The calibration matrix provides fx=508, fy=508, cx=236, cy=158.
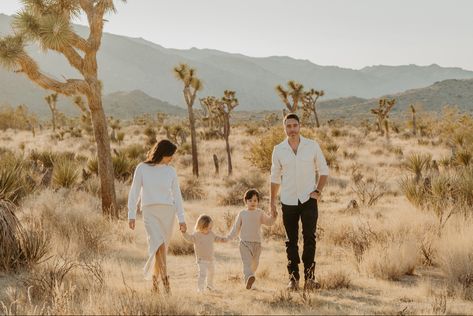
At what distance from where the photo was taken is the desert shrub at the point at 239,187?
41.5 feet

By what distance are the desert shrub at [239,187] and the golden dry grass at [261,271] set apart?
1381mm

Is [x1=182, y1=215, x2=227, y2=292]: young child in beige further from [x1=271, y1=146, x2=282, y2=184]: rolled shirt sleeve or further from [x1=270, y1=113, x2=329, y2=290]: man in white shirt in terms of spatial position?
[x1=271, y1=146, x2=282, y2=184]: rolled shirt sleeve

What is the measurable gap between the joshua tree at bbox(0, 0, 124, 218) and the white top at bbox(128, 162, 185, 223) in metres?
4.54

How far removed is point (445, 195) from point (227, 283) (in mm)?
5039

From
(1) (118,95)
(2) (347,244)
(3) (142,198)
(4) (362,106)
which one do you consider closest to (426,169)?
(2) (347,244)

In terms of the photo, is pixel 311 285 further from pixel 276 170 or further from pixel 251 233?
pixel 276 170

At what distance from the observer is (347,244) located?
25.1 feet

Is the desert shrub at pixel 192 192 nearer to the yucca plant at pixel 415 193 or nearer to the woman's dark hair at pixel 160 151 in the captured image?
the yucca plant at pixel 415 193

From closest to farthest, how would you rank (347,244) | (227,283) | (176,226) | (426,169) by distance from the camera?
(227,283), (347,244), (176,226), (426,169)

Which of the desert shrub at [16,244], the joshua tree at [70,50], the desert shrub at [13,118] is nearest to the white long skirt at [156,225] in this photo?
the desert shrub at [16,244]

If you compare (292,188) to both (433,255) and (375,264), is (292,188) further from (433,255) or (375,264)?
(433,255)

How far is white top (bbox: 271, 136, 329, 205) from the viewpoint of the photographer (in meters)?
5.46

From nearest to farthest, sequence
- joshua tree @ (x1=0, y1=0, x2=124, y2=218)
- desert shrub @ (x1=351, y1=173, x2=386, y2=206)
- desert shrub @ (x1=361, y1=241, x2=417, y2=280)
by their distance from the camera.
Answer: desert shrub @ (x1=361, y1=241, x2=417, y2=280), joshua tree @ (x1=0, y1=0, x2=124, y2=218), desert shrub @ (x1=351, y1=173, x2=386, y2=206)

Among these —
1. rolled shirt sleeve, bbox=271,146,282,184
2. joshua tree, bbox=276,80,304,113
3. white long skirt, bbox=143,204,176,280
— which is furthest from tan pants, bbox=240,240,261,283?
joshua tree, bbox=276,80,304,113
